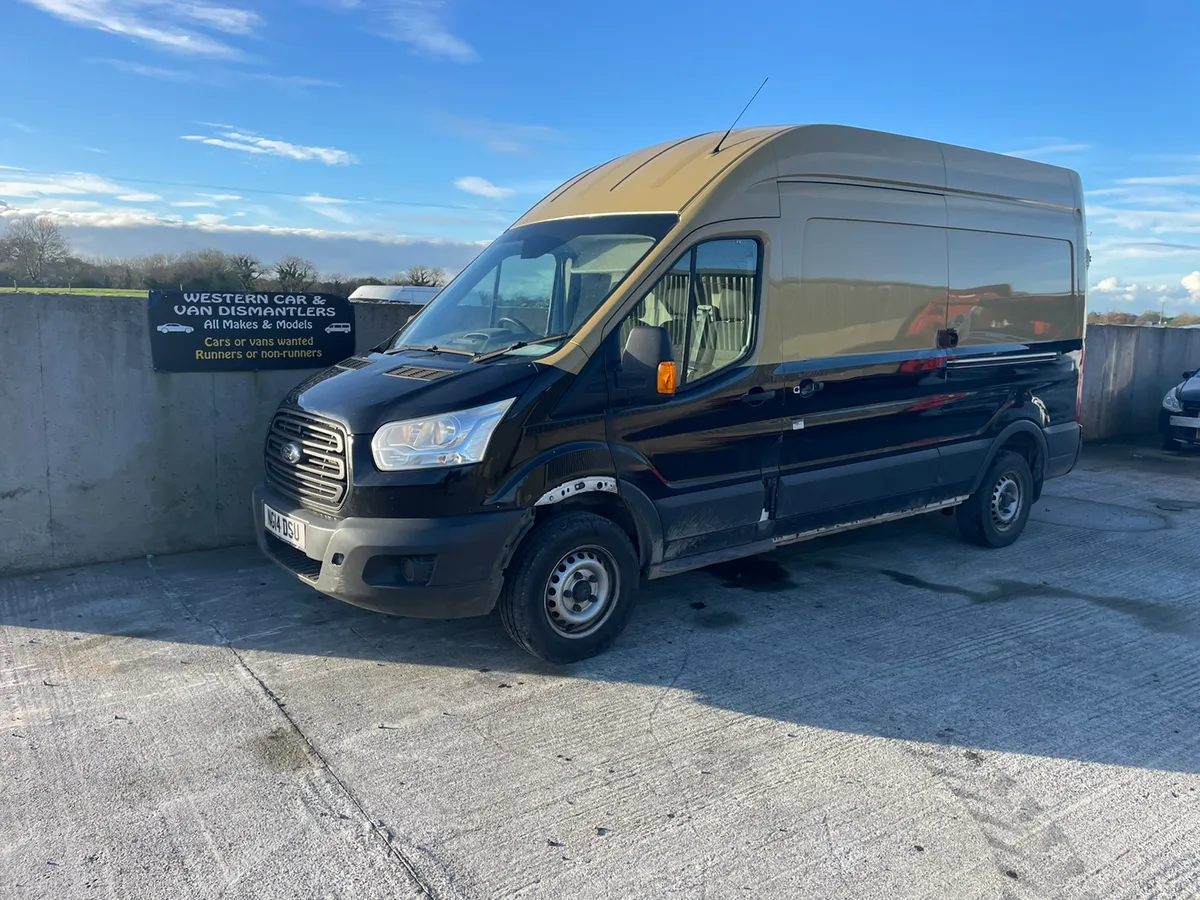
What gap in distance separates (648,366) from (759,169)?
57.7 inches

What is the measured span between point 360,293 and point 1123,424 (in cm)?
1258

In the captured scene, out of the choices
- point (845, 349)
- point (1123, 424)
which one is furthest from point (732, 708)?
point (1123, 424)

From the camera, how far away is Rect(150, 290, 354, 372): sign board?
6164mm

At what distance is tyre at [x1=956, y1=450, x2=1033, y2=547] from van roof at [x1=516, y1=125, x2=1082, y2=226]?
2.09 meters

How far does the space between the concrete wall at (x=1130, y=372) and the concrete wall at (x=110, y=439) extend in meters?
10.9

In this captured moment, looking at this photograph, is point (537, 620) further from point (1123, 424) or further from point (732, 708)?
point (1123, 424)

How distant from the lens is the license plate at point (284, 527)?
446 centimetres

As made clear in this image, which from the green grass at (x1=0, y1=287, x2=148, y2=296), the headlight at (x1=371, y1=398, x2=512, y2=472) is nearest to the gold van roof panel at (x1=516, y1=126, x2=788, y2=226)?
the headlight at (x1=371, y1=398, x2=512, y2=472)

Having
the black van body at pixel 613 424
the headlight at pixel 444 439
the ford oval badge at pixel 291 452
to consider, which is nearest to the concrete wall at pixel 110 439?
the black van body at pixel 613 424

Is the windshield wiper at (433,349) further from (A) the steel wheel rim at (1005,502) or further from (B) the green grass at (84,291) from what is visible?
(A) the steel wheel rim at (1005,502)

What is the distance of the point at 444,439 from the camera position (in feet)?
13.4

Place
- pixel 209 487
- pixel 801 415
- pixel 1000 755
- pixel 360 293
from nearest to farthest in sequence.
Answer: pixel 1000 755, pixel 801 415, pixel 209 487, pixel 360 293

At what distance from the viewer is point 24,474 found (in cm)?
579

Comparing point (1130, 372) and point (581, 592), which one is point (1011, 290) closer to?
point (581, 592)
